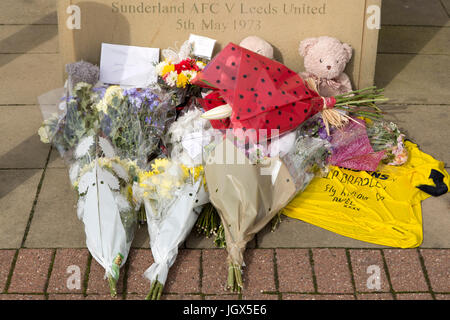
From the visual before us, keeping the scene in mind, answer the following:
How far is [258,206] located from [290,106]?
724 mm

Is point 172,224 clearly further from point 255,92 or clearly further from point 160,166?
point 255,92

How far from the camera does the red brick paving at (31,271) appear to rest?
124 inches

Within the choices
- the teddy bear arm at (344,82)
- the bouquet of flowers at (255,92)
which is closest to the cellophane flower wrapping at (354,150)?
the bouquet of flowers at (255,92)

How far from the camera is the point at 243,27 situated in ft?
14.3

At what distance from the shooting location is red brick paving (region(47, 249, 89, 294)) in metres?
3.16

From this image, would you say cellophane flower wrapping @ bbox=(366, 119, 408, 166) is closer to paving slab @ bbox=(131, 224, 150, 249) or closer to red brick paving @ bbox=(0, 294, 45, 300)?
paving slab @ bbox=(131, 224, 150, 249)

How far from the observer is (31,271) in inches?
128

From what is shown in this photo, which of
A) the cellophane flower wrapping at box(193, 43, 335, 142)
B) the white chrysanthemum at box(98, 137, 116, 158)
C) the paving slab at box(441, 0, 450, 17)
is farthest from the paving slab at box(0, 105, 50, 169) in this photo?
the paving slab at box(441, 0, 450, 17)

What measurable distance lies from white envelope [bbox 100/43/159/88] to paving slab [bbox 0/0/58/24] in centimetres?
149

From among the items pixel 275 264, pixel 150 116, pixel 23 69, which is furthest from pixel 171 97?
pixel 23 69

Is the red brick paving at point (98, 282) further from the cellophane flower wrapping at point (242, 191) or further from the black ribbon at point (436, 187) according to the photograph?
the black ribbon at point (436, 187)

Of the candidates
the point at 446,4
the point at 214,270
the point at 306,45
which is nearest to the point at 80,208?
the point at 214,270

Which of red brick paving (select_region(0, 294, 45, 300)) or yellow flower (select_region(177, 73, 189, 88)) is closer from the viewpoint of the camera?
red brick paving (select_region(0, 294, 45, 300))

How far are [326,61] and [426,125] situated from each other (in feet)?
3.07
